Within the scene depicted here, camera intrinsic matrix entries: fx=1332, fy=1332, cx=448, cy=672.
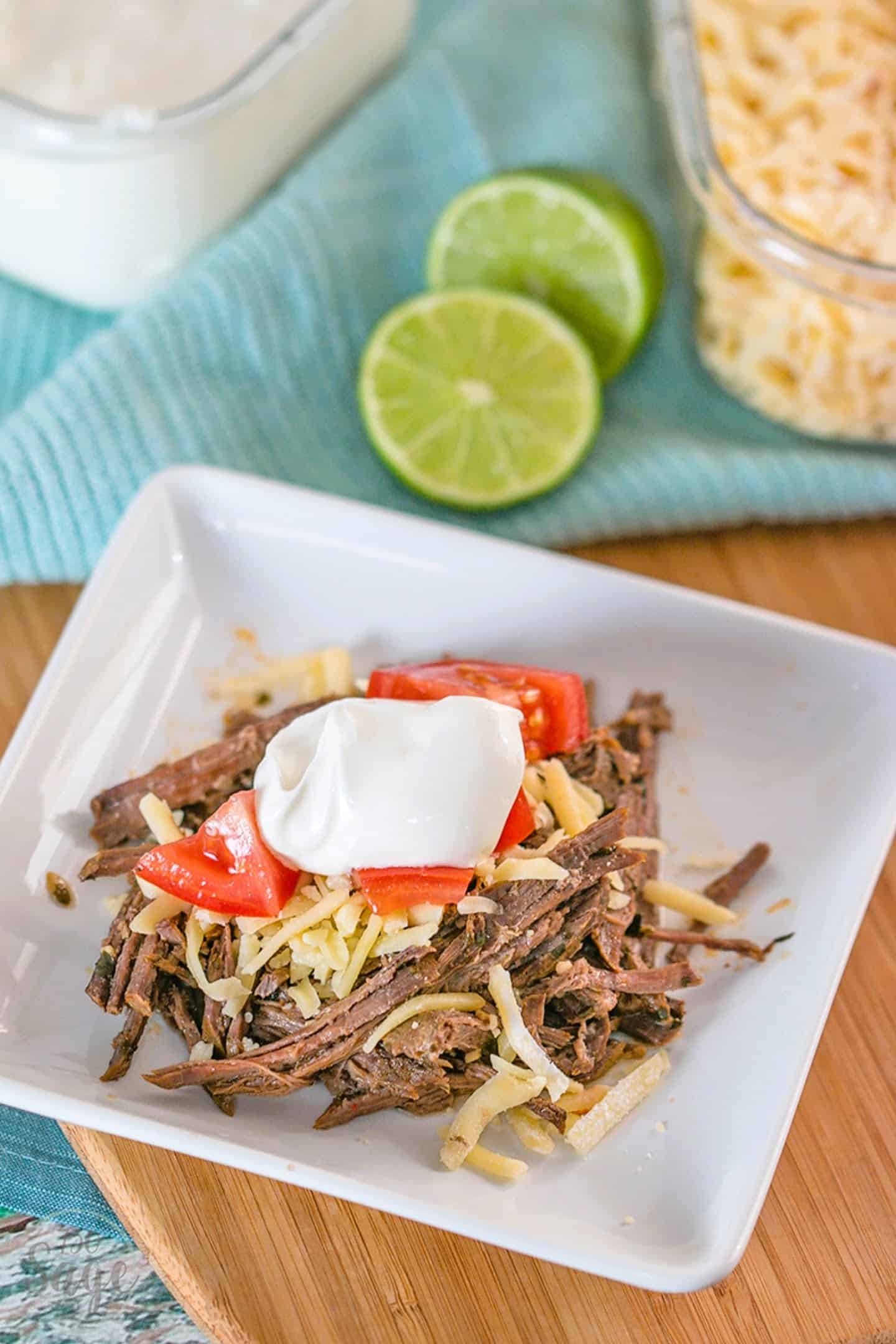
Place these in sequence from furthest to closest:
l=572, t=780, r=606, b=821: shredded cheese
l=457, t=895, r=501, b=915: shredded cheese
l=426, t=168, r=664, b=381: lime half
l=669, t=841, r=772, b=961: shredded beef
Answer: l=426, t=168, r=664, b=381: lime half, l=669, t=841, r=772, b=961: shredded beef, l=572, t=780, r=606, b=821: shredded cheese, l=457, t=895, r=501, b=915: shredded cheese

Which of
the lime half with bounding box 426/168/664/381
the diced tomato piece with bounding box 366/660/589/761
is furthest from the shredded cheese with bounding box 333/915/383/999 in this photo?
the lime half with bounding box 426/168/664/381

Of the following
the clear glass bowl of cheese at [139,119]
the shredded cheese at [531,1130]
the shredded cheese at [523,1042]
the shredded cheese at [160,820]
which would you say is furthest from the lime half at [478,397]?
the shredded cheese at [531,1130]

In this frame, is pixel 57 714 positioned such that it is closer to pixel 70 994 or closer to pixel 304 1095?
pixel 70 994

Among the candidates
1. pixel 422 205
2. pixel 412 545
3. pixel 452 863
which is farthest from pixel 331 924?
pixel 422 205

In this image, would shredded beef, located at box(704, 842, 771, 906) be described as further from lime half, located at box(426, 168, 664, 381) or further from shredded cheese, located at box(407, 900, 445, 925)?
lime half, located at box(426, 168, 664, 381)

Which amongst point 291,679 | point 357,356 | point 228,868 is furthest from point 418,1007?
point 357,356

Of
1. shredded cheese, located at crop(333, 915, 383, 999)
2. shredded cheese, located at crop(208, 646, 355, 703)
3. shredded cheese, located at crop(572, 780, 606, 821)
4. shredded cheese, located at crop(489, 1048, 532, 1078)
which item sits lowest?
shredded cheese, located at crop(489, 1048, 532, 1078)
